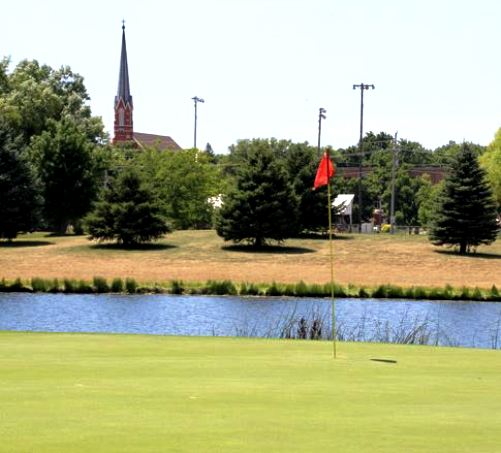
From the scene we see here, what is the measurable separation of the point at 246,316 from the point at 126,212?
34.5 m

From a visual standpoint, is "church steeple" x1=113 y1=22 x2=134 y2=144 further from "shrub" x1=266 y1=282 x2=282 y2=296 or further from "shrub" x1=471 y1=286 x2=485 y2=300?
"shrub" x1=471 y1=286 x2=485 y2=300

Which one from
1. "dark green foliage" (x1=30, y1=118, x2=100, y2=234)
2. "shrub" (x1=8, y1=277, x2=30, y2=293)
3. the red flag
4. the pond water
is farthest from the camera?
"dark green foliage" (x1=30, y1=118, x2=100, y2=234)

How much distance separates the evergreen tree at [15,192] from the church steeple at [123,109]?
95.1 m

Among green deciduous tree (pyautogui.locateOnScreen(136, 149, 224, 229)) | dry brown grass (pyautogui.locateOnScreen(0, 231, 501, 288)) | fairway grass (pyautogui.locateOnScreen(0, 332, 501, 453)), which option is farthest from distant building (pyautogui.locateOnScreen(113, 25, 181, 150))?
fairway grass (pyautogui.locateOnScreen(0, 332, 501, 453))

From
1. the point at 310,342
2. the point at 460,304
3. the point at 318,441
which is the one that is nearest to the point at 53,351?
the point at 310,342

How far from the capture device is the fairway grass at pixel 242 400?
352 inches

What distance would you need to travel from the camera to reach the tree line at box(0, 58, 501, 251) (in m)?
73.8

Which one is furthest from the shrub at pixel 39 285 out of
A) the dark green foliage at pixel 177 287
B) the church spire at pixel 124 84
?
the church spire at pixel 124 84

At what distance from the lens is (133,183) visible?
74.1m

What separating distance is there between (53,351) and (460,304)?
34.0 meters

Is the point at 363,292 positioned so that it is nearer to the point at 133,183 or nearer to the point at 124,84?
the point at 133,183

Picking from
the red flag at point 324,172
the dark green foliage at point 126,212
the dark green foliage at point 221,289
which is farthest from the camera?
Result: the dark green foliage at point 126,212

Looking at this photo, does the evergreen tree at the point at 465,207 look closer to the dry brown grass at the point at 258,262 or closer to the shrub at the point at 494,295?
the dry brown grass at the point at 258,262

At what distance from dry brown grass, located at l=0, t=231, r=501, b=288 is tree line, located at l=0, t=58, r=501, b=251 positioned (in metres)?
1.65
